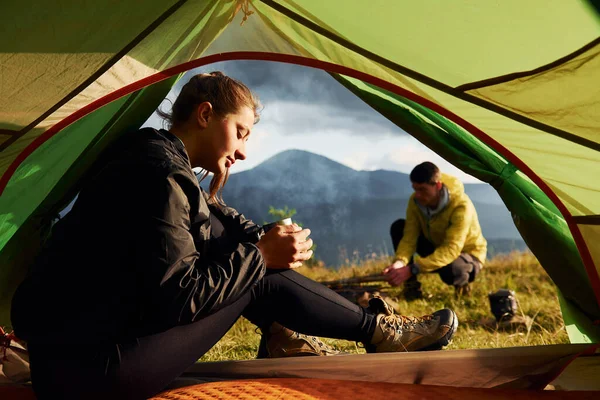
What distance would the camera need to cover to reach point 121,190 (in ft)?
4.55

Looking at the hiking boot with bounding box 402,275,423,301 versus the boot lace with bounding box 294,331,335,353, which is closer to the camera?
the boot lace with bounding box 294,331,335,353

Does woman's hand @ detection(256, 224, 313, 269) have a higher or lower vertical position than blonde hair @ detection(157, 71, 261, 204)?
lower

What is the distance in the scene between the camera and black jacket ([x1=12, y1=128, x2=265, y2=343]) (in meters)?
1.35

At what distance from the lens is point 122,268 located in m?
1.37

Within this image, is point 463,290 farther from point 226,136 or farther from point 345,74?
point 226,136

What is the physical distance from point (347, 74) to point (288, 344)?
2.52ft

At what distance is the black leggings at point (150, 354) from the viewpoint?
54.1 inches

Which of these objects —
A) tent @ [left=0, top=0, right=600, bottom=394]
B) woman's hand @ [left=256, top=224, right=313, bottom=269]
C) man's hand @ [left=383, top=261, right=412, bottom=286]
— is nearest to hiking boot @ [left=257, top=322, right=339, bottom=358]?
woman's hand @ [left=256, top=224, right=313, bottom=269]

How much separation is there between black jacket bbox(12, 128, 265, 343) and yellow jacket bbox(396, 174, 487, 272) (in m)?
2.36

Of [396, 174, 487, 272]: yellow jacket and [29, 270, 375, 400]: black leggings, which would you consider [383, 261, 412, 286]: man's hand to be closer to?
[396, 174, 487, 272]: yellow jacket

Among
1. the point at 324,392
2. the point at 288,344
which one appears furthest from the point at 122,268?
the point at 288,344

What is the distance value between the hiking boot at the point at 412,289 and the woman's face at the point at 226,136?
2.24 metres

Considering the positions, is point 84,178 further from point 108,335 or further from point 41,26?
point 108,335

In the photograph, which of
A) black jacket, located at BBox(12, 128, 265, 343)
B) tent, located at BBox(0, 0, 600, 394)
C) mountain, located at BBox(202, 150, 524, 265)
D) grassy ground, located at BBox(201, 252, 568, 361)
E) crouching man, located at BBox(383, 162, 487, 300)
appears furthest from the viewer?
mountain, located at BBox(202, 150, 524, 265)
